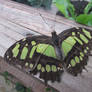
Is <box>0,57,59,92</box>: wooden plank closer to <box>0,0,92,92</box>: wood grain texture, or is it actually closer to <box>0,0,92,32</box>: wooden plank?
<box>0,0,92,92</box>: wood grain texture

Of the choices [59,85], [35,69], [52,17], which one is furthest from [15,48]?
[52,17]

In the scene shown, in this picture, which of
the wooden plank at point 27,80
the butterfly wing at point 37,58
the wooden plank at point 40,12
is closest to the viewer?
the butterfly wing at point 37,58

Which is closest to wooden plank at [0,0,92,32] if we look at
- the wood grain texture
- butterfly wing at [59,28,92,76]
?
the wood grain texture

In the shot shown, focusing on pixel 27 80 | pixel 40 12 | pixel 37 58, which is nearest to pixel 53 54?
pixel 37 58

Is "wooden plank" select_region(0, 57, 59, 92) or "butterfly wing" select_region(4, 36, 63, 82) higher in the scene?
"butterfly wing" select_region(4, 36, 63, 82)

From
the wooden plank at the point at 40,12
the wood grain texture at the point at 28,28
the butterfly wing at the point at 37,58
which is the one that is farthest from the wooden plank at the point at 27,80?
the wooden plank at the point at 40,12

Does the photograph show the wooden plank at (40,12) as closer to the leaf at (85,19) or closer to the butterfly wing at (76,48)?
the leaf at (85,19)

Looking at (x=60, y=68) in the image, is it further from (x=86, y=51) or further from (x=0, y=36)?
(x=0, y=36)
